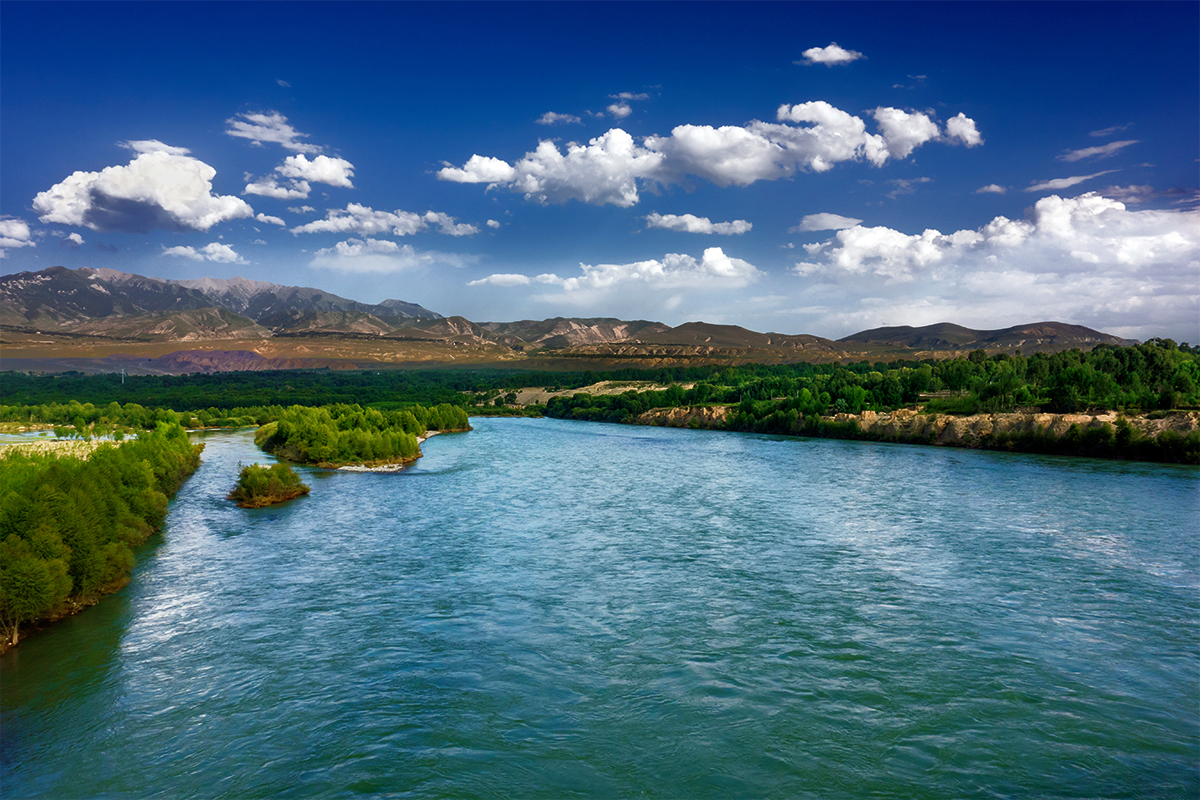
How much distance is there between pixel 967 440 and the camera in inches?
3164

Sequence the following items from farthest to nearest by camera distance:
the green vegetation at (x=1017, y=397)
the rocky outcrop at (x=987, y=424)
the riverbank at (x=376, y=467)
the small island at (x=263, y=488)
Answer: the green vegetation at (x=1017, y=397), the rocky outcrop at (x=987, y=424), the riverbank at (x=376, y=467), the small island at (x=263, y=488)

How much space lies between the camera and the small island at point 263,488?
153 ft

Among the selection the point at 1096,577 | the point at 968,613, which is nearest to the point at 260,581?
the point at 968,613

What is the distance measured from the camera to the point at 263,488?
A: 156 ft

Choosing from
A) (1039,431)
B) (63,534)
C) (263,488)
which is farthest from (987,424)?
(63,534)

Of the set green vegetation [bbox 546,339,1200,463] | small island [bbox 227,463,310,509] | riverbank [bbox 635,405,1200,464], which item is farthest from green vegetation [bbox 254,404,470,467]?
riverbank [bbox 635,405,1200,464]

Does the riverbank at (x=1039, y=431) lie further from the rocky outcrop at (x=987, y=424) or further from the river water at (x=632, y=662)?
the river water at (x=632, y=662)

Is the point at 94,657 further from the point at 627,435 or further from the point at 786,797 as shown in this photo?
the point at 627,435

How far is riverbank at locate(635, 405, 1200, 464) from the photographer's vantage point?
2537 inches

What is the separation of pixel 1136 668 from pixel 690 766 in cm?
1514

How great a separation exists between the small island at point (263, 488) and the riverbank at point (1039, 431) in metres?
72.7

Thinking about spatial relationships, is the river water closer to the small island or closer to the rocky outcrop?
the small island

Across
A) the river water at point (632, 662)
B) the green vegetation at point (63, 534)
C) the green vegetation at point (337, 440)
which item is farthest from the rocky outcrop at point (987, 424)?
the green vegetation at point (63, 534)

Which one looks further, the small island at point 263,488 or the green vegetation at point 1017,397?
the green vegetation at point 1017,397
